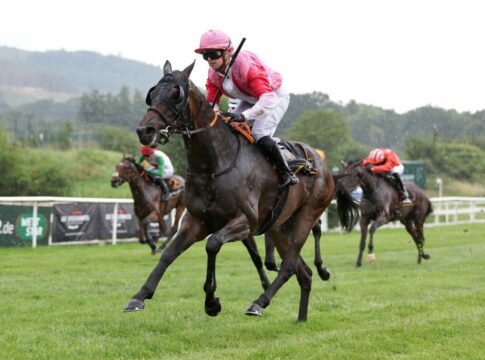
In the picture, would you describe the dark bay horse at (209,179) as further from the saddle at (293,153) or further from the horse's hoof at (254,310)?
the saddle at (293,153)

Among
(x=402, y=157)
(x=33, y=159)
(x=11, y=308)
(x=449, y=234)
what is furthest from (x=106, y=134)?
(x=11, y=308)

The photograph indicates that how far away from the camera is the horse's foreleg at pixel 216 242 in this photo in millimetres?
5051

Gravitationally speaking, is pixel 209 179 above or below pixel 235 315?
above

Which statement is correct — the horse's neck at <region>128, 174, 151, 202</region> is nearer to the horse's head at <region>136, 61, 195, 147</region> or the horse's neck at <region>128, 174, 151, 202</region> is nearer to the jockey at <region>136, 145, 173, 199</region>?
the jockey at <region>136, 145, 173, 199</region>

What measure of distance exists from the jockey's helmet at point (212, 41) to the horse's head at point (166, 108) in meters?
0.37

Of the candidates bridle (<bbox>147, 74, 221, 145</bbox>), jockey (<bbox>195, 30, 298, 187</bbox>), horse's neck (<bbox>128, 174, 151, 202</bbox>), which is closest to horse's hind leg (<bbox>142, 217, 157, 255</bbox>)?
horse's neck (<bbox>128, 174, 151, 202</bbox>)

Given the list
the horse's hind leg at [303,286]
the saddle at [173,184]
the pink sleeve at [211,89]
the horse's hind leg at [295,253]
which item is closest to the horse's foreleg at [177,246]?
the horse's hind leg at [295,253]

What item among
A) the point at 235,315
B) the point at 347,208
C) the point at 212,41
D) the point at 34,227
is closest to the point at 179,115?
the point at 212,41

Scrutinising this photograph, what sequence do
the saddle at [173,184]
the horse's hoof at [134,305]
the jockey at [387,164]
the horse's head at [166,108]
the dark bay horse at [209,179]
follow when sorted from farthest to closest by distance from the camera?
the saddle at [173,184]
the jockey at [387,164]
the dark bay horse at [209,179]
the horse's hoof at [134,305]
the horse's head at [166,108]

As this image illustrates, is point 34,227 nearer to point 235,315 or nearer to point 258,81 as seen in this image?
point 235,315

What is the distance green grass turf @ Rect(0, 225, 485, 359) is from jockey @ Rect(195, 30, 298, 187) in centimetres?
147

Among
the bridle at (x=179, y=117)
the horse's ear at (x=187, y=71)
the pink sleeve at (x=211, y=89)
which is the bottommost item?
the bridle at (x=179, y=117)

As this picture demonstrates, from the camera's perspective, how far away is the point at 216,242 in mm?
5027

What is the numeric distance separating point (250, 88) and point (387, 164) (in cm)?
879
